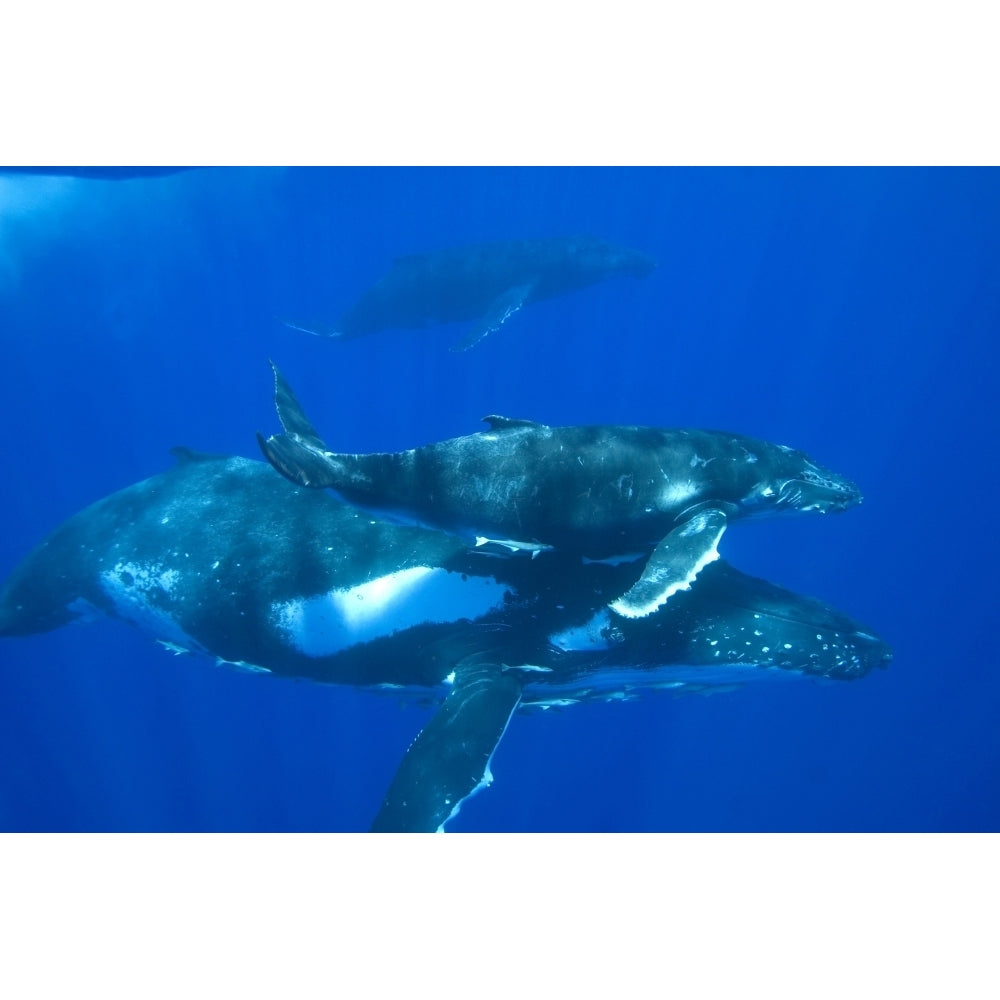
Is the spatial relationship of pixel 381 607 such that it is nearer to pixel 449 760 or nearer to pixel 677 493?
pixel 449 760

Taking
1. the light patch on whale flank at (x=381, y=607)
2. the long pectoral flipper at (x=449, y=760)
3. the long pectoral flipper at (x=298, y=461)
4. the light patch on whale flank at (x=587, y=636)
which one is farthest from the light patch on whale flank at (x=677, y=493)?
the long pectoral flipper at (x=298, y=461)

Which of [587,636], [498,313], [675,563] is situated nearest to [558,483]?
[675,563]

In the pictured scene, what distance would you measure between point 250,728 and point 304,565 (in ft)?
35.0

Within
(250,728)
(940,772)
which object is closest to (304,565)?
(250,728)

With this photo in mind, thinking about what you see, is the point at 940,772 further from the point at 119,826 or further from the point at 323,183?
the point at 323,183

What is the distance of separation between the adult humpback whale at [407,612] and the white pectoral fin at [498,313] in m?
10.3

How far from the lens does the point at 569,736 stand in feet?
58.0

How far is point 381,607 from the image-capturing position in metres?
7.86

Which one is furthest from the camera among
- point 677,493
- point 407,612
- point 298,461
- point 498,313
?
point 498,313

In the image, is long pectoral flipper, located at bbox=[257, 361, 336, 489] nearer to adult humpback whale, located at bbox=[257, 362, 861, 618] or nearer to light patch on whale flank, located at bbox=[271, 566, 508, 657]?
adult humpback whale, located at bbox=[257, 362, 861, 618]

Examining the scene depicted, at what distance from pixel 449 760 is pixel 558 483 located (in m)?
2.79

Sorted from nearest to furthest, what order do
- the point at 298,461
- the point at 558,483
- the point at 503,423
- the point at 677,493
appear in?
the point at 298,461 < the point at 558,483 < the point at 677,493 < the point at 503,423

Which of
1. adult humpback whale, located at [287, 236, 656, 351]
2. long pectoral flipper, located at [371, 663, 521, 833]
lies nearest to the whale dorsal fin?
long pectoral flipper, located at [371, 663, 521, 833]

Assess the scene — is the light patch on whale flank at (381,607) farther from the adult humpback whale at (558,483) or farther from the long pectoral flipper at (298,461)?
the long pectoral flipper at (298,461)
